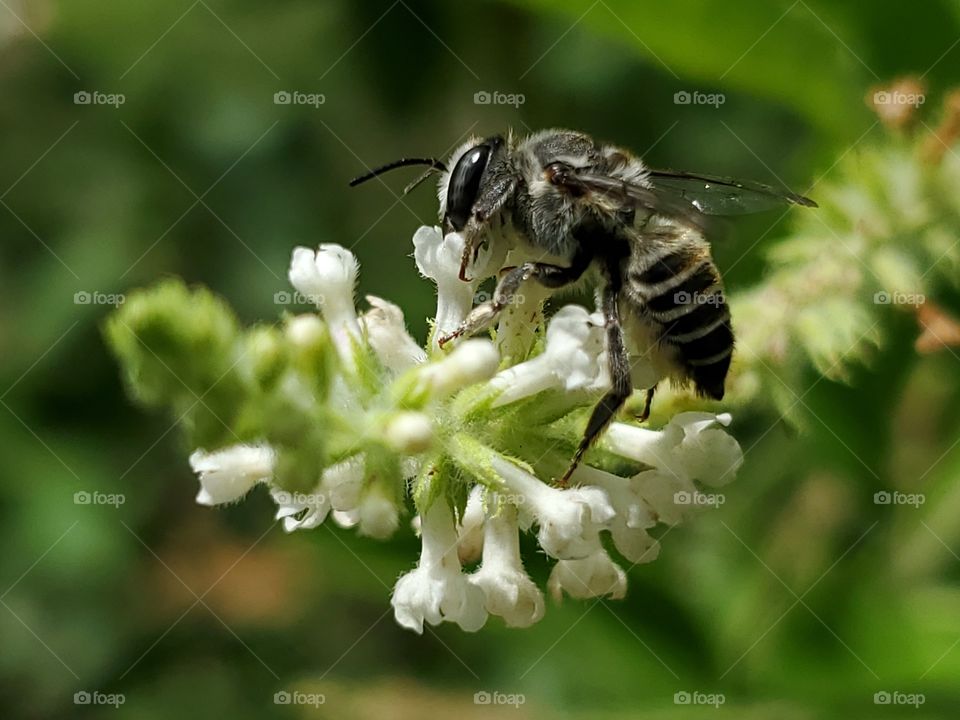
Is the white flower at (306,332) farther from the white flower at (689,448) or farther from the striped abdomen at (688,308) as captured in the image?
the striped abdomen at (688,308)

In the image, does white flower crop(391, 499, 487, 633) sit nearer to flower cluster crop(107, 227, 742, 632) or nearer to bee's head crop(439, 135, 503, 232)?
flower cluster crop(107, 227, 742, 632)

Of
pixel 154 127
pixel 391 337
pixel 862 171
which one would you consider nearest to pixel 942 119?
pixel 862 171

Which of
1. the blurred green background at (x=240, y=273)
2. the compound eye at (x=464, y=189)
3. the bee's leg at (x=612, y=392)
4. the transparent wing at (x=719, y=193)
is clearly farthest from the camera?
the blurred green background at (x=240, y=273)

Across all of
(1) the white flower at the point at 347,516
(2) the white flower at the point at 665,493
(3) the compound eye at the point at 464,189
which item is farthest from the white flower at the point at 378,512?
(3) the compound eye at the point at 464,189

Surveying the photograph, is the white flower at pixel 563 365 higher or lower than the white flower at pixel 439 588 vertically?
higher

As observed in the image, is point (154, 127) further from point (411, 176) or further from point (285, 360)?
point (285, 360)

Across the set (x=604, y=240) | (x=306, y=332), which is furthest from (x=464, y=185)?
(x=306, y=332)
